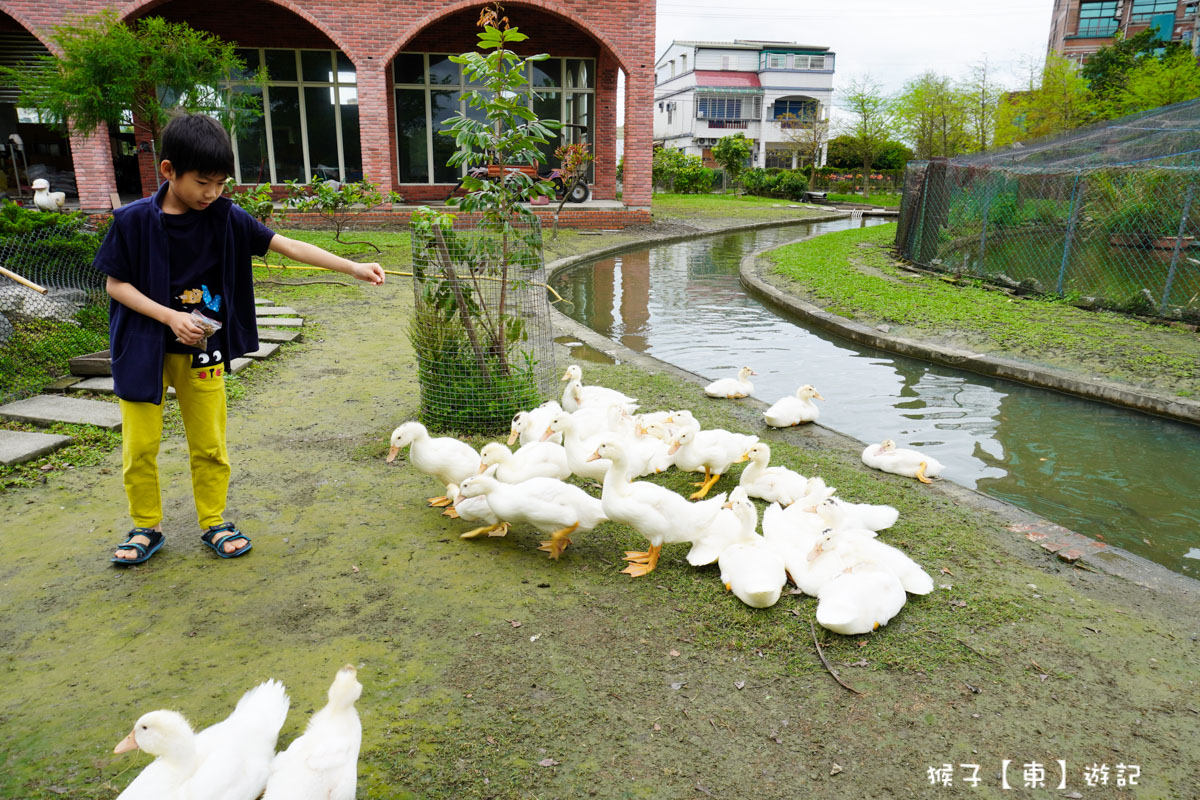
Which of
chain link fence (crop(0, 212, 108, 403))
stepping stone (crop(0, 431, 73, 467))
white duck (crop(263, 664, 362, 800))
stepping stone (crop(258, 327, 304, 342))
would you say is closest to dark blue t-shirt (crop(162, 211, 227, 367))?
white duck (crop(263, 664, 362, 800))

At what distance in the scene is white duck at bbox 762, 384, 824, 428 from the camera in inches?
227

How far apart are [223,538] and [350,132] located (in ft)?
62.3

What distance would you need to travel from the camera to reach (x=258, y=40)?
62.5ft

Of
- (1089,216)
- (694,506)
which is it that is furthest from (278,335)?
(1089,216)

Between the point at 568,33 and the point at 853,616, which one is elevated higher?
the point at 568,33

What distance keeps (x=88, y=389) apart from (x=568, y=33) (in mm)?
17760

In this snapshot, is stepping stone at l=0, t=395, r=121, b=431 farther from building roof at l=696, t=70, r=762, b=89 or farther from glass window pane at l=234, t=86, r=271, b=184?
building roof at l=696, t=70, r=762, b=89

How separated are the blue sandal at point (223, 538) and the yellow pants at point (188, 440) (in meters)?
0.04

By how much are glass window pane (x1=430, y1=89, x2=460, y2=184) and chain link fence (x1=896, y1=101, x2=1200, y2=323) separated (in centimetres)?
1264

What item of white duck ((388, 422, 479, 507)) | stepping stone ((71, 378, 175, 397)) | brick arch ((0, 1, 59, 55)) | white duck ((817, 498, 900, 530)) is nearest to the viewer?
white duck ((817, 498, 900, 530))

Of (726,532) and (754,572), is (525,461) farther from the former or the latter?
(754,572)

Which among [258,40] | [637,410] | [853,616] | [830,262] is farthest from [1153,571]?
[258,40]

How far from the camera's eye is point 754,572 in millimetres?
3385

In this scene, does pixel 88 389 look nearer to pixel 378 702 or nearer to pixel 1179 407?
pixel 378 702
